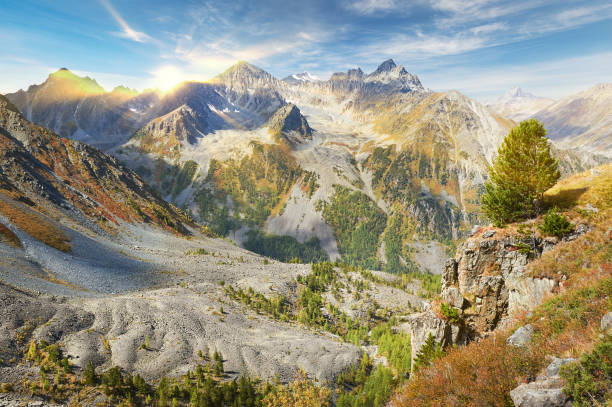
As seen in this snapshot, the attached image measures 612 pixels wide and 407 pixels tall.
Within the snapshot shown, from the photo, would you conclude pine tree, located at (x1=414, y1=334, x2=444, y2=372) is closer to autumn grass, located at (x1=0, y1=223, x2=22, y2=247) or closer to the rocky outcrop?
the rocky outcrop

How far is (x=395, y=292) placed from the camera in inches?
4717

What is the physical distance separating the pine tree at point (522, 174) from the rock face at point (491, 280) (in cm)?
380

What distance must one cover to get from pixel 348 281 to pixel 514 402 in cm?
10808

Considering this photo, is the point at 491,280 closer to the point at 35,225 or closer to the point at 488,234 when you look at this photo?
the point at 488,234

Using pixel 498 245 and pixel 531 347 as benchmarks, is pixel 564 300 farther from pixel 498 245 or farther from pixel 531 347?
pixel 498 245

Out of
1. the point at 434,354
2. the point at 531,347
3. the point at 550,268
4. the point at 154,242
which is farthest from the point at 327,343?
the point at 154,242

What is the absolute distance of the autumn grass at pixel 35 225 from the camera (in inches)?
2606

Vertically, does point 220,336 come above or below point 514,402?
below

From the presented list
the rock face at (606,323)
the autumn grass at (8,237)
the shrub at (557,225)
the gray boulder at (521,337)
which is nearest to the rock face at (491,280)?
the shrub at (557,225)

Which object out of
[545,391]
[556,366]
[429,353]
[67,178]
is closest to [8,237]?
[67,178]

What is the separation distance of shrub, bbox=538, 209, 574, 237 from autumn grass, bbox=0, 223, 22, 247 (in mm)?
88965

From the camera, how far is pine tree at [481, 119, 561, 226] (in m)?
33.3

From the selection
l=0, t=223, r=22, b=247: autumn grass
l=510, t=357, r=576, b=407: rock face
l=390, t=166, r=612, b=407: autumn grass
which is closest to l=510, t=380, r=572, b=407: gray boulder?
l=510, t=357, r=576, b=407: rock face

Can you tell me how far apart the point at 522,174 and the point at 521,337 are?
22346 millimetres
